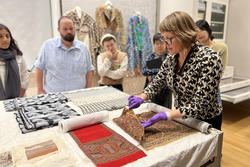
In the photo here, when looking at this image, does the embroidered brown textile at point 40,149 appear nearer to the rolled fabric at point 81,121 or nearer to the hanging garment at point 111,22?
the rolled fabric at point 81,121

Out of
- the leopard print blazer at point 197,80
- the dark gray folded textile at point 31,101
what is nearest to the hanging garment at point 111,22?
the dark gray folded textile at point 31,101

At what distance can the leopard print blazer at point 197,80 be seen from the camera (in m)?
1.06

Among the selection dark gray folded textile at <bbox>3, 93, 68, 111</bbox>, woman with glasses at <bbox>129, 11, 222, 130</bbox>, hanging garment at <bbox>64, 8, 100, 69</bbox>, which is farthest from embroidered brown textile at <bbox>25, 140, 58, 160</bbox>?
hanging garment at <bbox>64, 8, 100, 69</bbox>

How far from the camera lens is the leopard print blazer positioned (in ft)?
3.48

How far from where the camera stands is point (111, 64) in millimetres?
2568

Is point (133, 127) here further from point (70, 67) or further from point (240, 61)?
point (240, 61)

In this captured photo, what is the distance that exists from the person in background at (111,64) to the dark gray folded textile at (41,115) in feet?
3.33

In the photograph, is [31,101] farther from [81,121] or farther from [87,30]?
[87,30]

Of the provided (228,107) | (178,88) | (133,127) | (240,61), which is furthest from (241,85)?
(133,127)

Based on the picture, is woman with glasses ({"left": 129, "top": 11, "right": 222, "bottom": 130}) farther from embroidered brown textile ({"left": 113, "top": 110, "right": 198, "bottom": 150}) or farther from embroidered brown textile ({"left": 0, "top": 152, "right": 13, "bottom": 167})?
embroidered brown textile ({"left": 0, "top": 152, "right": 13, "bottom": 167})

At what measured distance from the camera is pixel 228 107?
3721mm

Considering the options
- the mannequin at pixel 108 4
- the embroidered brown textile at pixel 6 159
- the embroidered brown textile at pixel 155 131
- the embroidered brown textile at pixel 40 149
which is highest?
the mannequin at pixel 108 4

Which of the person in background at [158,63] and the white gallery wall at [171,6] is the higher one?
the white gallery wall at [171,6]

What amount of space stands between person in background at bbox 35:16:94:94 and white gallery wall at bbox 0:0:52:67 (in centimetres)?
109
